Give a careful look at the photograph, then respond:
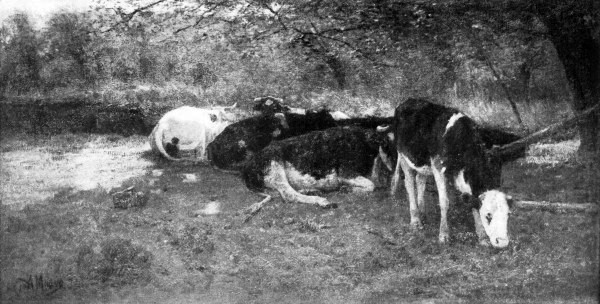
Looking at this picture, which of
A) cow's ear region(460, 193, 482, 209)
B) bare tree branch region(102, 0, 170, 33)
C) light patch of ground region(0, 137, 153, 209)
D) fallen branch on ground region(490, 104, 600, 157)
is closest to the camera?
cow's ear region(460, 193, 482, 209)

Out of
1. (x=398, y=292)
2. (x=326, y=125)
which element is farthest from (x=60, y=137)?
(x=398, y=292)

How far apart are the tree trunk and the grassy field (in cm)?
21

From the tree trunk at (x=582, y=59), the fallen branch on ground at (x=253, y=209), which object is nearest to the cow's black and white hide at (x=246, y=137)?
the fallen branch on ground at (x=253, y=209)

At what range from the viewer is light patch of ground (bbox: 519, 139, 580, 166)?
15.1ft

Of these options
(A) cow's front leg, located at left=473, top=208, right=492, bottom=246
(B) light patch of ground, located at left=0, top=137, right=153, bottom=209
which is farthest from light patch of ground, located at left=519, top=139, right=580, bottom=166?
(B) light patch of ground, located at left=0, top=137, right=153, bottom=209

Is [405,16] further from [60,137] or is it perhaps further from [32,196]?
[32,196]

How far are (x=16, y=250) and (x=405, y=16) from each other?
3216mm

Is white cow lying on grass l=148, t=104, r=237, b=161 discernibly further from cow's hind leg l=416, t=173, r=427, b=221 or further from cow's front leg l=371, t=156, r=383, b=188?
cow's hind leg l=416, t=173, r=427, b=221

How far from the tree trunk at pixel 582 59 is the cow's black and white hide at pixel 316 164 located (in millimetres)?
1494

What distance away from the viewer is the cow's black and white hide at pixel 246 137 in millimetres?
4574

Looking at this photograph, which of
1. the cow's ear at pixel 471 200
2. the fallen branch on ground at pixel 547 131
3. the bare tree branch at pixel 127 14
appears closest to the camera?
the cow's ear at pixel 471 200

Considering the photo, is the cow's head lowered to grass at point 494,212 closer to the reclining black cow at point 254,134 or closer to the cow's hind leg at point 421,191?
the cow's hind leg at point 421,191

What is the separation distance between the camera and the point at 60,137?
176 inches

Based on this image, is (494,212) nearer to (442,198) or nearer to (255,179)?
(442,198)
